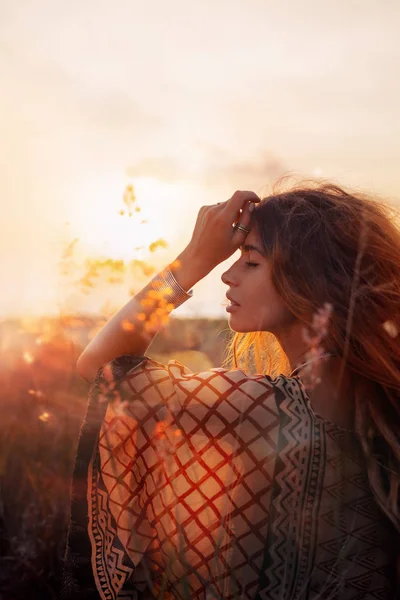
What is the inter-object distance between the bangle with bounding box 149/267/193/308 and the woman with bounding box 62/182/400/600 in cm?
9

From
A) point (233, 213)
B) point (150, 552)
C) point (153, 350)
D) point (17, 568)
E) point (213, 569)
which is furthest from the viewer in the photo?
point (153, 350)

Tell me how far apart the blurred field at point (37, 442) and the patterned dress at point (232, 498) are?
4.97 ft

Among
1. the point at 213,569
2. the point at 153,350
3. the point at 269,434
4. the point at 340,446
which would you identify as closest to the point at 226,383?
the point at 269,434

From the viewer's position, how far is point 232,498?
2.26 metres

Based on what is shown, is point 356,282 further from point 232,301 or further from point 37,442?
point 37,442

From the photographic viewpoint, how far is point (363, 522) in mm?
2312

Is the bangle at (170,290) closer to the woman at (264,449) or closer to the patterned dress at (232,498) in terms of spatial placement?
the woman at (264,449)

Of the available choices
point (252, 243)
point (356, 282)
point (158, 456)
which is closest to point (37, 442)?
point (158, 456)

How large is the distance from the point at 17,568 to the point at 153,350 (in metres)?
2.69

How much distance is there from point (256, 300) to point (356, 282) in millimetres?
440

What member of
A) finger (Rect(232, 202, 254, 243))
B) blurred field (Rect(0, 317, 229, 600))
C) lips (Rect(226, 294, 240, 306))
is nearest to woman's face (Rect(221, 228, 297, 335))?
lips (Rect(226, 294, 240, 306))

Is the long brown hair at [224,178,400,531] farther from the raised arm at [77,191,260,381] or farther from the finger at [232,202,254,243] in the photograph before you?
the raised arm at [77,191,260,381]

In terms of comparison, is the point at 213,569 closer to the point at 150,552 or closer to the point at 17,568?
the point at 150,552

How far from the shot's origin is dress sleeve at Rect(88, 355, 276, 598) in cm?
231
